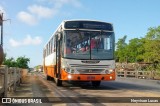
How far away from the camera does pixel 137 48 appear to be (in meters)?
99.1

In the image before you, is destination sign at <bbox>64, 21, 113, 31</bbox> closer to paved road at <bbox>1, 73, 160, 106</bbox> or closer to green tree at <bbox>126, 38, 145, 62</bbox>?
paved road at <bbox>1, 73, 160, 106</bbox>

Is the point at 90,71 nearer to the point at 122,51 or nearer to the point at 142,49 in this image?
the point at 142,49

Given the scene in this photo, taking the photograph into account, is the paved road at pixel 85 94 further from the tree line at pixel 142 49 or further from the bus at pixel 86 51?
the tree line at pixel 142 49

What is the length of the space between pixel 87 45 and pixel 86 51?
1.13ft

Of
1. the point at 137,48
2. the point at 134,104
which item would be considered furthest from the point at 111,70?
the point at 137,48

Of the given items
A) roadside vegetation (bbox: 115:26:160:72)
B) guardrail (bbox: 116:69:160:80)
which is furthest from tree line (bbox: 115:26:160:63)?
guardrail (bbox: 116:69:160:80)

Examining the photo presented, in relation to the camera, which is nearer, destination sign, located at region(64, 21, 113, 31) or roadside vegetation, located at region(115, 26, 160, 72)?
destination sign, located at region(64, 21, 113, 31)

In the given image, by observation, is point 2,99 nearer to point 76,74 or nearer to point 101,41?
point 76,74

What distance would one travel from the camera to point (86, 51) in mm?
18828

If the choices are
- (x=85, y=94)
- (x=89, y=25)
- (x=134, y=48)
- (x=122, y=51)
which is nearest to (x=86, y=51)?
(x=89, y=25)

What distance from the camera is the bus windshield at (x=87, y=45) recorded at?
18.8 m

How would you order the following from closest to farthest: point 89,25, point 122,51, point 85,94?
point 85,94 < point 89,25 < point 122,51

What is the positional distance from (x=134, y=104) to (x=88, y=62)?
23.2ft

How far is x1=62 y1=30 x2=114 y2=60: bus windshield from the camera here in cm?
1877
